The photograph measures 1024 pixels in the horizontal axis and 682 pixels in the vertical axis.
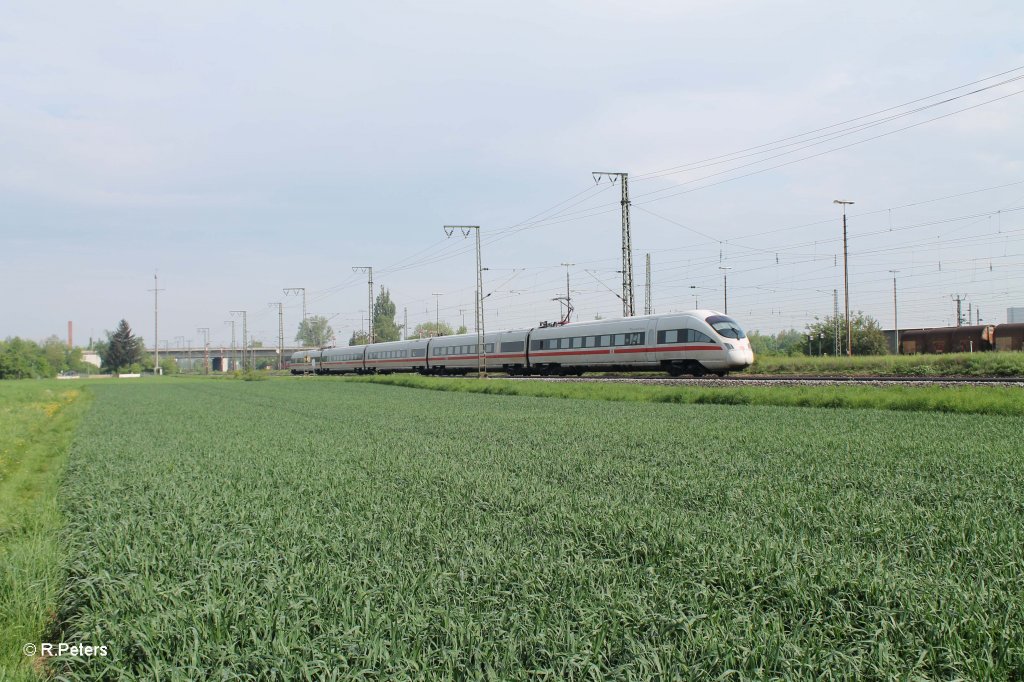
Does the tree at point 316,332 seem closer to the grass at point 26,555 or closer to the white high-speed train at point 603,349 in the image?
the white high-speed train at point 603,349

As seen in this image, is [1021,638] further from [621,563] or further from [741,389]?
[741,389]

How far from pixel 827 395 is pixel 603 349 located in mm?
17048

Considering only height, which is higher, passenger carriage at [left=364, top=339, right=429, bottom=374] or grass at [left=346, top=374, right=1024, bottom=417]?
passenger carriage at [left=364, top=339, right=429, bottom=374]

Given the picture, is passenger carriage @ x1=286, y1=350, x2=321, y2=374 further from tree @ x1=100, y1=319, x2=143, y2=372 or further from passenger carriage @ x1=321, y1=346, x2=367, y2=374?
tree @ x1=100, y1=319, x2=143, y2=372

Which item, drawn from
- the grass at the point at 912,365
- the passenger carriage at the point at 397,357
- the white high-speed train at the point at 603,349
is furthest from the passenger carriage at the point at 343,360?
the grass at the point at 912,365

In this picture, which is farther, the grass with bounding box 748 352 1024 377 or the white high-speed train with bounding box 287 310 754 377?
the white high-speed train with bounding box 287 310 754 377

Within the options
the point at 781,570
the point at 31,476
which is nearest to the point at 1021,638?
the point at 781,570

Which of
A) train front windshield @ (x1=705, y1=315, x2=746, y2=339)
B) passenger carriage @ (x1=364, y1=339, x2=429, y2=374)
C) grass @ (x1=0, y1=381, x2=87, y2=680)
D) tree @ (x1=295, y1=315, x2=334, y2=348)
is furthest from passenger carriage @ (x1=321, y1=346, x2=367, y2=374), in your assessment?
tree @ (x1=295, y1=315, x2=334, y2=348)

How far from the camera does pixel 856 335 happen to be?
188 ft

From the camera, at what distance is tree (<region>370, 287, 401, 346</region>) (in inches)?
5453

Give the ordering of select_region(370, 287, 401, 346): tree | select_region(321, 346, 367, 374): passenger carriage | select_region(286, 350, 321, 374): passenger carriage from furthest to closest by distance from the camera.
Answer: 1. select_region(370, 287, 401, 346): tree
2. select_region(286, 350, 321, 374): passenger carriage
3. select_region(321, 346, 367, 374): passenger carriage

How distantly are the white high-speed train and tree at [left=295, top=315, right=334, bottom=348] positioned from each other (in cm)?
12543

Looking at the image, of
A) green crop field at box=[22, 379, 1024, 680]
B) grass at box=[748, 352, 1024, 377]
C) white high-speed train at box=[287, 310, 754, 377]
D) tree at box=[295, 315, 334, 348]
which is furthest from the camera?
tree at box=[295, 315, 334, 348]

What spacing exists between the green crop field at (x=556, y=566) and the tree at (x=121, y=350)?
133m
